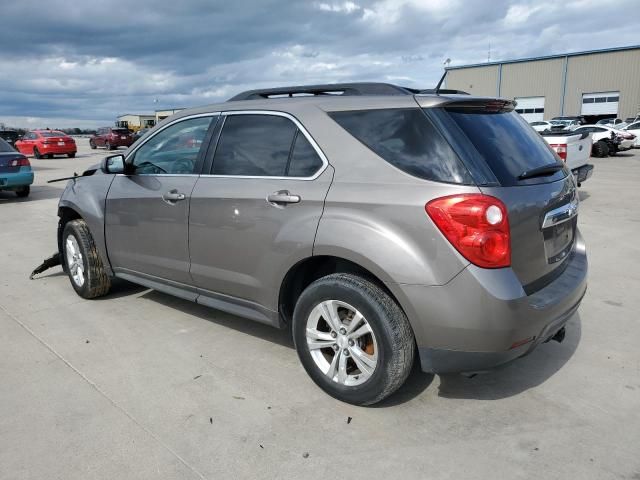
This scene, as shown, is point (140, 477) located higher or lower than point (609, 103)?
lower

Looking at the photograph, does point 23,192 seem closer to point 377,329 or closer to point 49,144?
point 377,329

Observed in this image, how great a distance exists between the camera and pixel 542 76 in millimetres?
44219

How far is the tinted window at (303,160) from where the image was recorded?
3082mm

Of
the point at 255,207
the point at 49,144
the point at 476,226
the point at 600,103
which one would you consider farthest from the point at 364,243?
the point at 600,103

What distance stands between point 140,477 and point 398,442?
1.28m

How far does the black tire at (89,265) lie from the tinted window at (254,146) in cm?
185

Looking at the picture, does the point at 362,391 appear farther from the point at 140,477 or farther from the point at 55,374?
the point at 55,374

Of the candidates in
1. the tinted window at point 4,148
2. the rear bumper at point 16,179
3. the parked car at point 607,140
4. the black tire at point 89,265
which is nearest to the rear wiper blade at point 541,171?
the black tire at point 89,265

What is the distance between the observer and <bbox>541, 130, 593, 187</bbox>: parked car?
8841 millimetres

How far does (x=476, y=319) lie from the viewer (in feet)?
8.27

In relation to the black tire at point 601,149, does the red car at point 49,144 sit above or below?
above

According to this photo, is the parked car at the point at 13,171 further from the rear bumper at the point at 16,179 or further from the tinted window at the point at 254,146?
the tinted window at the point at 254,146

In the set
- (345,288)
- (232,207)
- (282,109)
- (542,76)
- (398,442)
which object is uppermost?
(542,76)

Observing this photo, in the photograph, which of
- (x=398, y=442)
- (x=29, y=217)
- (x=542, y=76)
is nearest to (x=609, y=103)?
(x=542, y=76)
